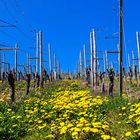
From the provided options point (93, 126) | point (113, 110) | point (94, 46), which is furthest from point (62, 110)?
point (94, 46)

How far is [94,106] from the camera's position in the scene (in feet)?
54.1

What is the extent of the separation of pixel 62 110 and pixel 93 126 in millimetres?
5418

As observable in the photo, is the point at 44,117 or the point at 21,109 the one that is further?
the point at 21,109

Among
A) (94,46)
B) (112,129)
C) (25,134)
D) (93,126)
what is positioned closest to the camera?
(93,126)

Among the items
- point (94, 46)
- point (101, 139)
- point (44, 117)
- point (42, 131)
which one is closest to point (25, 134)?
point (42, 131)

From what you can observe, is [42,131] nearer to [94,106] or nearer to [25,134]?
[25,134]

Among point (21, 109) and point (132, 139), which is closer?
point (132, 139)

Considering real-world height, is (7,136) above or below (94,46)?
below

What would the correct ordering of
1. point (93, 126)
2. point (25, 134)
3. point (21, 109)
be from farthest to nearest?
point (21, 109), point (25, 134), point (93, 126)

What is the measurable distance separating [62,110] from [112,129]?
163 inches

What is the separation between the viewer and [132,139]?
35.3 ft

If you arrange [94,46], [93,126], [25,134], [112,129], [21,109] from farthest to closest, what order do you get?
1. [94,46]
2. [21,109]
3. [25,134]
4. [112,129]
5. [93,126]

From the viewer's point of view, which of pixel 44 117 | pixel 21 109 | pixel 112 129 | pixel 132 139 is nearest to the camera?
pixel 132 139

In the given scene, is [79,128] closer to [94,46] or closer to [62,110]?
[62,110]
